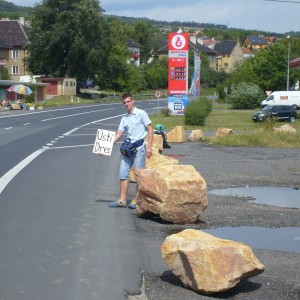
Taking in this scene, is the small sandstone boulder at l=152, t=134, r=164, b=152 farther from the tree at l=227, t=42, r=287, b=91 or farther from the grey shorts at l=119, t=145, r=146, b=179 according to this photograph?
the tree at l=227, t=42, r=287, b=91

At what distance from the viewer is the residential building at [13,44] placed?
115m

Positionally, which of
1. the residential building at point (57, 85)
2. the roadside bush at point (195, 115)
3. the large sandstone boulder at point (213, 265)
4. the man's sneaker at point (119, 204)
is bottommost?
the residential building at point (57, 85)

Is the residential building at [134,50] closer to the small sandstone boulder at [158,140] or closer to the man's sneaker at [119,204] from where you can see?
the small sandstone boulder at [158,140]

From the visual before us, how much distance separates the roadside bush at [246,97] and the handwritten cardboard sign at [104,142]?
66.7 metres

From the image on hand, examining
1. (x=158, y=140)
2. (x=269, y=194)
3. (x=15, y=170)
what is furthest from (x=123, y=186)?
(x=158, y=140)

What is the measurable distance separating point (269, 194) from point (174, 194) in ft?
16.9

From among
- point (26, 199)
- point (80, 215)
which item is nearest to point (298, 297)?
point (80, 215)

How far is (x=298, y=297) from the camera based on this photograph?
25.8 feet

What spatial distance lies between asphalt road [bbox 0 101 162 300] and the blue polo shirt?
130 cm

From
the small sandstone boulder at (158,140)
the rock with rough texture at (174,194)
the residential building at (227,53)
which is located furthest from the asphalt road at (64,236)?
the residential building at (227,53)

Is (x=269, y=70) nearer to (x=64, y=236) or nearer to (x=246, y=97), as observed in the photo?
(x=246, y=97)

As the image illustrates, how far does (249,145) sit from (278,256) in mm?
22349


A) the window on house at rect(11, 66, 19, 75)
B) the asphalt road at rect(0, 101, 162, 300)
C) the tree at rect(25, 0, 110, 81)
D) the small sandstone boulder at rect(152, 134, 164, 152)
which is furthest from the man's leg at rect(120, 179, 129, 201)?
the window on house at rect(11, 66, 19, 75)

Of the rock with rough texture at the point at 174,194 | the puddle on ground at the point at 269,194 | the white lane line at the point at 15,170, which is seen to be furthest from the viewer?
the white lane line at the point at 15,170
